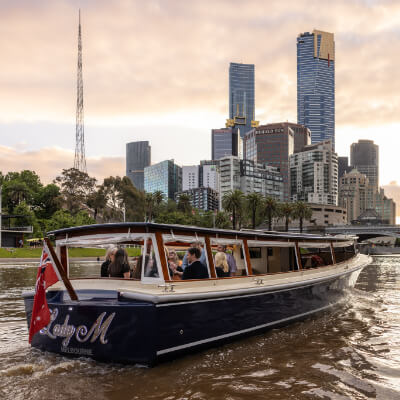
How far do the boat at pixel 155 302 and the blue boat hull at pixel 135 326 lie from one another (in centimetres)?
2

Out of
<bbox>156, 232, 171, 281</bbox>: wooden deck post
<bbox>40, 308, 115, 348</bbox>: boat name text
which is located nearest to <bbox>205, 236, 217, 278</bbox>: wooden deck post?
<bbox>156, 232, 171, 281</bbox>: wooden deck post

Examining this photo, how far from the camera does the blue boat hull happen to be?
704 centimetres

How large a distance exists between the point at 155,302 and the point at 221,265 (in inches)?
115

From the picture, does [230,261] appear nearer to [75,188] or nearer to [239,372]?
[239,372]

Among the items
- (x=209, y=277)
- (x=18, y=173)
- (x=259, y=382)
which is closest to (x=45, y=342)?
(x=209, y=277)

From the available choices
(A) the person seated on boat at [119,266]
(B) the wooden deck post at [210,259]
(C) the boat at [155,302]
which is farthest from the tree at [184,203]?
(A) the person seated on boat at [119,266]

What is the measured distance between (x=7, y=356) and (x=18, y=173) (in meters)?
97.3

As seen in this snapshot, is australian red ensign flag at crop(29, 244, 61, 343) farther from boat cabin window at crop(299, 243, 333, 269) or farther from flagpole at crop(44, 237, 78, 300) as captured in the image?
boat cabin window at crop(299, 243, 333, 269)

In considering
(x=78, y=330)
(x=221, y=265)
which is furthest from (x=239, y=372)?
(x=78, y=330)

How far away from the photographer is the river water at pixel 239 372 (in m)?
6.56

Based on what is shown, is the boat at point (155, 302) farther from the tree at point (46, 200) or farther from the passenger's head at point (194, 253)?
the tree at point (46, 200)

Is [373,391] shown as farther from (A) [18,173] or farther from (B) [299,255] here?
(A) [18,173]

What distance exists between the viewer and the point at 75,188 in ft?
294

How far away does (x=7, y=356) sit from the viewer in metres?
8.34
